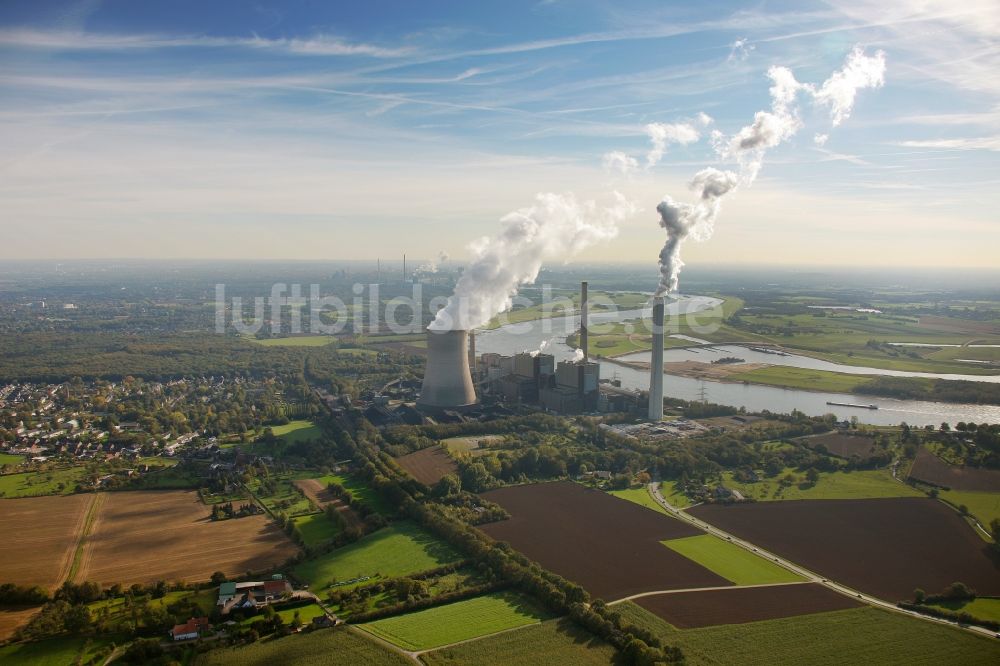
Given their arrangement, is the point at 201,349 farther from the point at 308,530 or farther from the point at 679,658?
the point at 679,658

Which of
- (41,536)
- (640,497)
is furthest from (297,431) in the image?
(640,497)

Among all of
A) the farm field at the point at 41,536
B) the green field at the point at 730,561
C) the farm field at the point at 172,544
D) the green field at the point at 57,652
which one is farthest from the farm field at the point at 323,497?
the green field at the point at 730,561

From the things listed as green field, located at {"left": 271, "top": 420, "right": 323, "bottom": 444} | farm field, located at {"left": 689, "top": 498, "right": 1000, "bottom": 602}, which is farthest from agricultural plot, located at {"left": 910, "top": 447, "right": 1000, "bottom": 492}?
green field, located at {"left": 271, "top": 420, "right": 323, "bottom": 444}

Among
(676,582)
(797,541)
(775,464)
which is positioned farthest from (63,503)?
(775,464)

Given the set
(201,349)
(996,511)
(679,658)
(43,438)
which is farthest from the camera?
(201,349)

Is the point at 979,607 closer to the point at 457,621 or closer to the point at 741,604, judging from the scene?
the point at 741,604

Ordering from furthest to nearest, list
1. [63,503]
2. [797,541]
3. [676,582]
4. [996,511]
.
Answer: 1. [63,503]
2. [996,511]
3. [797,541]
4. [676,582]
